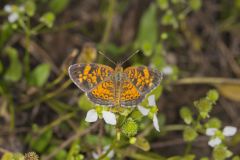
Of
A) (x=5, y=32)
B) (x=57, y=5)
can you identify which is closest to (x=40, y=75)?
(x=5, y=32)

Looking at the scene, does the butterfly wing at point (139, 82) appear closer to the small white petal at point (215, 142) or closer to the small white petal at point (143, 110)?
the small white petal at point (143, 110)

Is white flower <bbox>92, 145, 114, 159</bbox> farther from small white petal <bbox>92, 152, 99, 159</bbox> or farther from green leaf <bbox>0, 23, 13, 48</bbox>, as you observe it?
green leaf <bbox>0, 23, 13, 48</bbox>

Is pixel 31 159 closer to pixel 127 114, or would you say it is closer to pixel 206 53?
pixel 127 114

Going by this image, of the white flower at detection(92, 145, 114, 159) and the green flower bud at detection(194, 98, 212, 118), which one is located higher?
the green flower bud at detection(194, 98, 212, 118)

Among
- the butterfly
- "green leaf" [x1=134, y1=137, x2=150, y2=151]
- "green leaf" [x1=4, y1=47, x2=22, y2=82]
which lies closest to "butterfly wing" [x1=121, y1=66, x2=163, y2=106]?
the butterfly

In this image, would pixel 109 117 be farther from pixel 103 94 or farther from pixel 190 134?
pixel 190 134

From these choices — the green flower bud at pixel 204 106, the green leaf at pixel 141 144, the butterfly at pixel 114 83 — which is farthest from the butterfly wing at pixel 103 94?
the green flower bud at pixel 204 106
